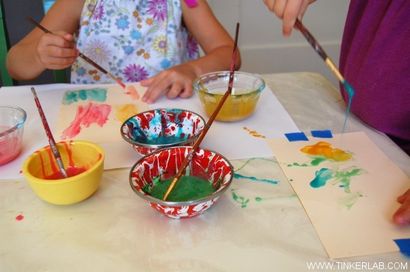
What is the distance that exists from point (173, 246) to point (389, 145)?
480mm

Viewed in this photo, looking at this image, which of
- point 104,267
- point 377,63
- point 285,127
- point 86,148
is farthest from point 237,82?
point 104,267

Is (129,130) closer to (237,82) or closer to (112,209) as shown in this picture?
(112,209)

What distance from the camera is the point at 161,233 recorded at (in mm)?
592

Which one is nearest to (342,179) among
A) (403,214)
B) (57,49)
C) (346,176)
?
(346,176)

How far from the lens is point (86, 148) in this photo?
71 centimetres

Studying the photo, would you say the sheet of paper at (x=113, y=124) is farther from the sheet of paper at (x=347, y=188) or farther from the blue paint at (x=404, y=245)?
the blue paint at (x=404, y=245)

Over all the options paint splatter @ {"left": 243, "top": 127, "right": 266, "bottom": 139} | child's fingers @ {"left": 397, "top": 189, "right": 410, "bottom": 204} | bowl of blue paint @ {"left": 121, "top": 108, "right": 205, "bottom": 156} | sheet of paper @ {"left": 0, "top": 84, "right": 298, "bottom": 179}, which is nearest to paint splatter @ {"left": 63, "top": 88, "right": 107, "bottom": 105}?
sheet of paper @ {"left": 0, "top": 84, "right": 298, "bottom": 179}

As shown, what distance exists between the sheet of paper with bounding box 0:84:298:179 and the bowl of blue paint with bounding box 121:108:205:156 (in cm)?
4

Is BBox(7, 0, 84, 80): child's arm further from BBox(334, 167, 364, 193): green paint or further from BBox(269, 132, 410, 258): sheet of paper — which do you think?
BBox(334, 167, 364, 193): green paint

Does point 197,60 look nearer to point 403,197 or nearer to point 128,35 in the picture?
point 128,35

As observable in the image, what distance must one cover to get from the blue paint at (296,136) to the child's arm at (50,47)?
54 centimetres

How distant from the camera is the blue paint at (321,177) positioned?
26.9 inches

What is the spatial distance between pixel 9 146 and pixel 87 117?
0.20 m

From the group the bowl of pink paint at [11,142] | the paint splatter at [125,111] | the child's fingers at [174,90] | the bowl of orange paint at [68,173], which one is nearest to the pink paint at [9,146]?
the bowl of pink paint at [11,142]
